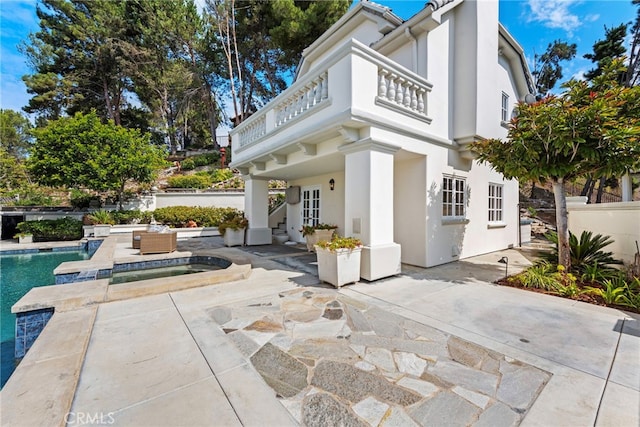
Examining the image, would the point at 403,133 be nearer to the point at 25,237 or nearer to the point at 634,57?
the point at 25,237

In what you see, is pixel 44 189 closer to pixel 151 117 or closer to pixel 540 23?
pixel 151 117

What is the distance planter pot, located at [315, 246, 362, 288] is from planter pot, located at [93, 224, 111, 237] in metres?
13.4

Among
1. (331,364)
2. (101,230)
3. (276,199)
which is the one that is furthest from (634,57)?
(101,230)

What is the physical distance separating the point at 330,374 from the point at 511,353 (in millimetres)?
2078

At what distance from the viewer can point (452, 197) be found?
771cm

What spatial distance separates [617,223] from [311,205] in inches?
355

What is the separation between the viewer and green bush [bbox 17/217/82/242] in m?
13.7

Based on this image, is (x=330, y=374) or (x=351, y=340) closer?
(x=330, y=374)

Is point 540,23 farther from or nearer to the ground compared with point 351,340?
farther from the ground

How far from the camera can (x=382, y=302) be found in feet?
14.9

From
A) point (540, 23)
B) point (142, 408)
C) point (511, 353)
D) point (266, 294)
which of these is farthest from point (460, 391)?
point (540, 23)

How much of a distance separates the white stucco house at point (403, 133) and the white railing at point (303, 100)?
0.11 ft

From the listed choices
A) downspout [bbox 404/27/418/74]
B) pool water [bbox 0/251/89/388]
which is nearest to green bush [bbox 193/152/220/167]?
pool water [bbox 0/251/89/388]

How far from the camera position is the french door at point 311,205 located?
1100 cm
